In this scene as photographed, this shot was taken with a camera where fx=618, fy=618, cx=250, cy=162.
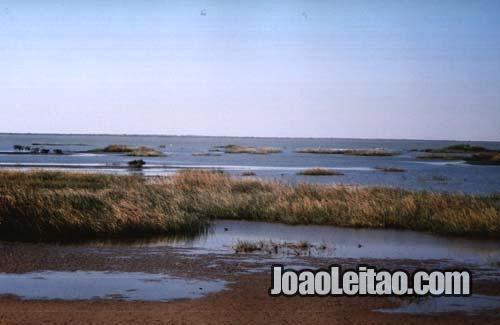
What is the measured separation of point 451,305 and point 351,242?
8135 mm

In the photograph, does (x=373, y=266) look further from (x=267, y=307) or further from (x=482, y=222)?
(x=482, y=222)

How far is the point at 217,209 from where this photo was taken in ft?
83.5

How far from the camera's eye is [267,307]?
438 inches

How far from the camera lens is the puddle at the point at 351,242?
17328 millimetres

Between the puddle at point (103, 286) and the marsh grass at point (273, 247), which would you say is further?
the marsh grass at point (273, 247)

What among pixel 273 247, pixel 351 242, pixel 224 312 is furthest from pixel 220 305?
pixel 351 242

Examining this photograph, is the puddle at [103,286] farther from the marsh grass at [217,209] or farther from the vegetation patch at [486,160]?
the vegetation patch at [486,160]

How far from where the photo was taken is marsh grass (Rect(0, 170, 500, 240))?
20.1 meters

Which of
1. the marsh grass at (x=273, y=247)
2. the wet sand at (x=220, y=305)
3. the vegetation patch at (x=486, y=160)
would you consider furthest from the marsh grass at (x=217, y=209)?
the vegetation patch at (x=486, y=160)

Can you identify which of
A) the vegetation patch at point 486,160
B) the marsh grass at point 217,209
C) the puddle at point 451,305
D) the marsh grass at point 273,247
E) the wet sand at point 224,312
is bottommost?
the wet sand at point 224,312

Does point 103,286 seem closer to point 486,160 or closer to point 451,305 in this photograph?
point 451,305

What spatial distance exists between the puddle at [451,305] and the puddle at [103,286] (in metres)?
3.77

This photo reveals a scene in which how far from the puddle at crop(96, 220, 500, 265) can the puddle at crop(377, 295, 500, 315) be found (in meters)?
4.66

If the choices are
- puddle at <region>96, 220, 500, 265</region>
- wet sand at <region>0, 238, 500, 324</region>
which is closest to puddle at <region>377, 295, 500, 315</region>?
wet sand at <region>0, 238, 500, 324</region>
